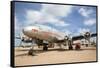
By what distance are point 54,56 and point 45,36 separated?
25cm

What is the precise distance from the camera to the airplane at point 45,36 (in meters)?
2.21

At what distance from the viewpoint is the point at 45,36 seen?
228cm

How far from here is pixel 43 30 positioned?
2.27m

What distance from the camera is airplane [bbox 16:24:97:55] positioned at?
7.27 ft

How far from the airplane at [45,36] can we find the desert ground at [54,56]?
7cm

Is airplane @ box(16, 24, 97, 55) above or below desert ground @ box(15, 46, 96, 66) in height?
above

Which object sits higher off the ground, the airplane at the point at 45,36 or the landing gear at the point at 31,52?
the airplane at the point at 45,36

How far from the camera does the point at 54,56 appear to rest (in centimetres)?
231

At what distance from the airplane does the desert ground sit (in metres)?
0.07

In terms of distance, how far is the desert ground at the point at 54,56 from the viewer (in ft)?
7.14

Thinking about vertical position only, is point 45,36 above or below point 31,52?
above

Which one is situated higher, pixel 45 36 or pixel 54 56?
pixel 45 36

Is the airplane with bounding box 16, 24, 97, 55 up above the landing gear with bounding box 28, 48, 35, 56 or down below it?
above

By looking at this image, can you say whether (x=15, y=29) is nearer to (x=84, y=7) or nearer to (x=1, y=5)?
(x=1, y=5)
